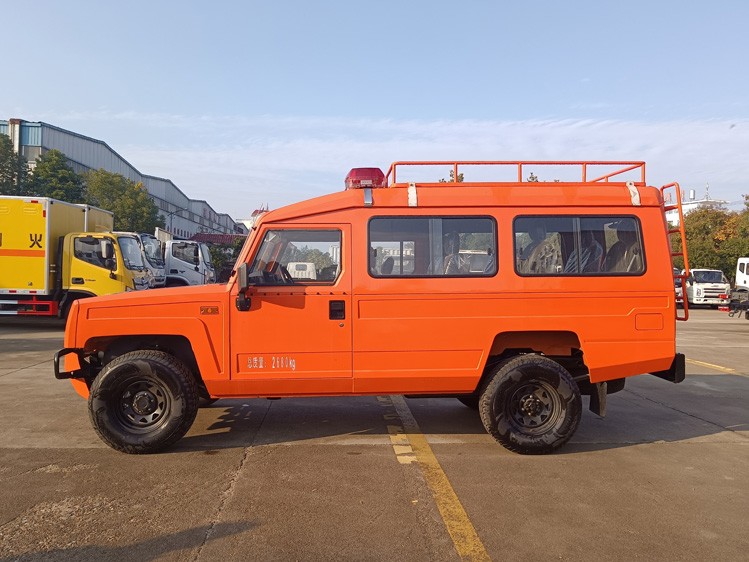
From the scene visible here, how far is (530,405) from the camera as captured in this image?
17.1 feet

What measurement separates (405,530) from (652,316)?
128 inches

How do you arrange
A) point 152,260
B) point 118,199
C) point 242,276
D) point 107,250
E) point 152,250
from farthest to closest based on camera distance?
point 118,199, point 152,250, point 152,260, point 107,250, point 242,276

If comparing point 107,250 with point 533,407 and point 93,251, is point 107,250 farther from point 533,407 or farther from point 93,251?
point 533,407

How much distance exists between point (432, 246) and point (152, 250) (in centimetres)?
1386

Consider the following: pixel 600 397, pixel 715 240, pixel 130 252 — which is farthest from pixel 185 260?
pixel 715 240

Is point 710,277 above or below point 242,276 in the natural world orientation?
above

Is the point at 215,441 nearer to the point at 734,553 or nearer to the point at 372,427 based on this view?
the point at 372,427

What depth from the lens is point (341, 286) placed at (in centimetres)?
512

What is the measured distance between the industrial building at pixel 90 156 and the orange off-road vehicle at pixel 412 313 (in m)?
19.1

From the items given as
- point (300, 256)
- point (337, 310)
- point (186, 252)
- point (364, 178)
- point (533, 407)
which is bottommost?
point (533, 407)

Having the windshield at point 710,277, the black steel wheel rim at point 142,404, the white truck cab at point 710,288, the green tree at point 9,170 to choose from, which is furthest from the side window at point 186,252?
the windshield at point 710,277

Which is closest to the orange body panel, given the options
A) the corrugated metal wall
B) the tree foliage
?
the tree foliage

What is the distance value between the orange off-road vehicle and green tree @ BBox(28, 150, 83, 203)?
3263cm

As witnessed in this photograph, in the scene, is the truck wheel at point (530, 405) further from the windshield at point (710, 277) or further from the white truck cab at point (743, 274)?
the windshield at point (710, 277)
